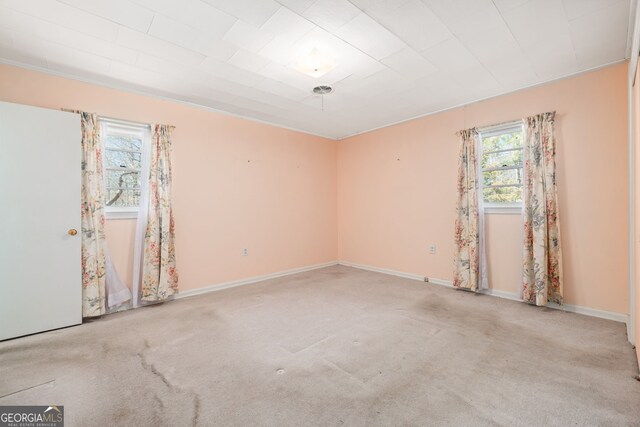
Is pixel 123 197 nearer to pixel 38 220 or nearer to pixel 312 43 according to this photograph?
pixel 38 220

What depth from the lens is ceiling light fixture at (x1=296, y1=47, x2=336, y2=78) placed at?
2629mm

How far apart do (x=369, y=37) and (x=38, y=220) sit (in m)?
3.54

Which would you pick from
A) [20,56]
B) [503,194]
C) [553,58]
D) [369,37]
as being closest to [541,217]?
[503,194]

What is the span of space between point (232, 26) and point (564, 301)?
14.4 feet

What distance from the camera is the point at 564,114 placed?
318 centimetres

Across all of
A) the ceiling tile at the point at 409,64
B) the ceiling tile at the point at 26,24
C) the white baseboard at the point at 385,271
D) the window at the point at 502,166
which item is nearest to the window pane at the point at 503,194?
the window at the point at 502,166

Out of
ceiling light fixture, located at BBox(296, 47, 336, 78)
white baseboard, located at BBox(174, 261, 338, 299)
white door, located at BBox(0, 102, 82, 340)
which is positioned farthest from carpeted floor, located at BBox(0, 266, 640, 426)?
ceiling light fixture, located at BBox(296, 47, 336, 78)

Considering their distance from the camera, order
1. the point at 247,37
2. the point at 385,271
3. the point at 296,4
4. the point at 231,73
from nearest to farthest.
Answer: the point at 296,4 → the point at 247,37 → the point at 231,73 → the point at 385,271

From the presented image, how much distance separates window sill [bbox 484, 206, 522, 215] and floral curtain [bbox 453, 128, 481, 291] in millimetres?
172

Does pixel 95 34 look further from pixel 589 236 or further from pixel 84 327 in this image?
pixel 589 236

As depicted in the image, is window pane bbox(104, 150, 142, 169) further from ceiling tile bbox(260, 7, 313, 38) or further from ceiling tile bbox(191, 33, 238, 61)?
ceiling tile bbox(260, 7, 313, 38)

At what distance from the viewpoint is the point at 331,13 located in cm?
208

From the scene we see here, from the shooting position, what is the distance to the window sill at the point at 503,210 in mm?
3543

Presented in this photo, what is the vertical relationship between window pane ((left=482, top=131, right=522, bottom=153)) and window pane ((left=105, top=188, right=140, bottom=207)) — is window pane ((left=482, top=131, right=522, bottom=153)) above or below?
above
